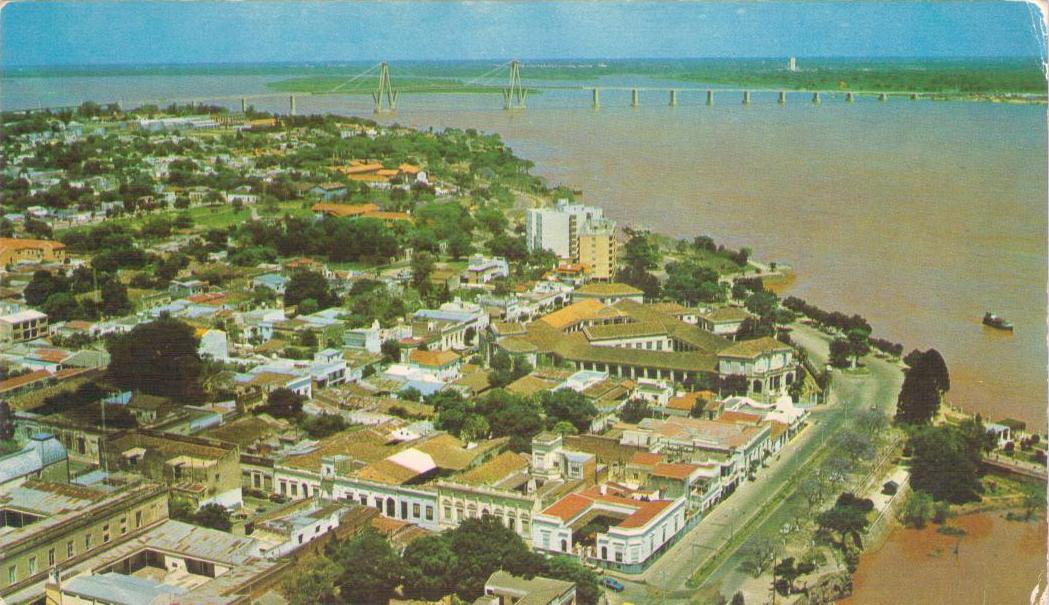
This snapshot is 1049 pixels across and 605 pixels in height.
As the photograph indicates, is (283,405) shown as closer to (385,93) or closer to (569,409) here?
(569,409)

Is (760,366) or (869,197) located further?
(869,197)

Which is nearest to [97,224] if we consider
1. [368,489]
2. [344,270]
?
[344,270]

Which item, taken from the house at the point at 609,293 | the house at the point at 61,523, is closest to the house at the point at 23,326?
the house at the point at 61,523

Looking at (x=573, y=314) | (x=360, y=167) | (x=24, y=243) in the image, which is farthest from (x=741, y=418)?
(x=360, y=167)

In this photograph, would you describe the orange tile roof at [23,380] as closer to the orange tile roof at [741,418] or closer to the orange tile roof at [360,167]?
the orange tile roof at [741,418]

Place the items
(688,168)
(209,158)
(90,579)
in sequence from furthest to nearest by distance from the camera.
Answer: (209,158) < (688,168) < (90,579)

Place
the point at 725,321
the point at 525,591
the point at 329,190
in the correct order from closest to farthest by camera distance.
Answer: the point at 525,591
the point at 725,321
the point at 329,190

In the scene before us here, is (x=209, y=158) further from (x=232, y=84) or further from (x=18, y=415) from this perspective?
(x=18, y=415)
